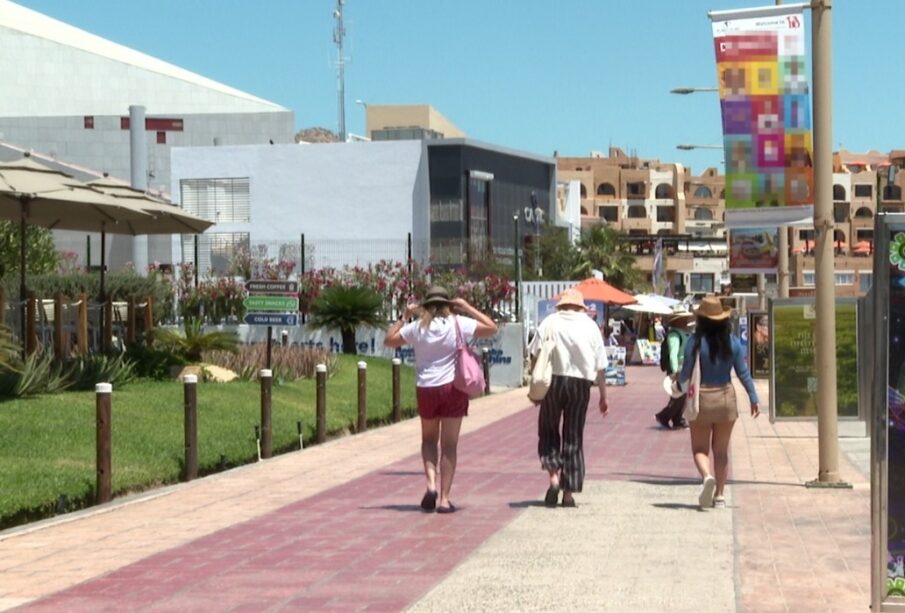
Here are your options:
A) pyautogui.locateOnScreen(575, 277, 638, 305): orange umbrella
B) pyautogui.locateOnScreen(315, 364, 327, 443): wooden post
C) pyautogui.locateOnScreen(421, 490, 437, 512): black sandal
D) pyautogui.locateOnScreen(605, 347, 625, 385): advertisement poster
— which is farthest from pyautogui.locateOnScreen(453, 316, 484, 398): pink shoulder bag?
pyautogui.locateOnScreen(575, 277, 638, 305): orange umbrella

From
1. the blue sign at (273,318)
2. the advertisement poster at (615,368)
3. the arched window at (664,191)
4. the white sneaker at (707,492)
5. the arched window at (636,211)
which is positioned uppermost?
the arched window at (664,191)

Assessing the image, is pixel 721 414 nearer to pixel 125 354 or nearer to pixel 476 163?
pixel 125 354

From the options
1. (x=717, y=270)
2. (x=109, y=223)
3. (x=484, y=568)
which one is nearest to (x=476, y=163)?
(x=717, y=270)

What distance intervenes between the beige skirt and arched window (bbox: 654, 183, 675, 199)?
157 meters

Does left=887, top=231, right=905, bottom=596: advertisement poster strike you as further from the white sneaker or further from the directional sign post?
the directional sign post

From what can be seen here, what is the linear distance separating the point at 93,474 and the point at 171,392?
6017mm

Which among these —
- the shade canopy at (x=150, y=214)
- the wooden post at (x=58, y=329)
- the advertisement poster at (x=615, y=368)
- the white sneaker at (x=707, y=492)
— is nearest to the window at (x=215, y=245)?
the advertisement poster at (x=615, y=368)

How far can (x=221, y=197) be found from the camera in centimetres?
8506

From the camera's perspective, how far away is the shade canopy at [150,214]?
68.6ft

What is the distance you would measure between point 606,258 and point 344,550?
290 ft

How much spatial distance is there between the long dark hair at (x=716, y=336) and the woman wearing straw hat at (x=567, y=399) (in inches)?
34.9

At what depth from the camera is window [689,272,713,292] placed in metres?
139

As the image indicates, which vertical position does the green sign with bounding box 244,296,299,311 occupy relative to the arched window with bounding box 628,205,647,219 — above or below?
below

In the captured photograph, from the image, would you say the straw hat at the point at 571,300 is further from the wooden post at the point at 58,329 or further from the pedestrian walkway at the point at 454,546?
the wooden post at the point at 58,329
